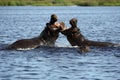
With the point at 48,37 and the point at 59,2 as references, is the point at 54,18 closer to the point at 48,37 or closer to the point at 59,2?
the point at 48,37

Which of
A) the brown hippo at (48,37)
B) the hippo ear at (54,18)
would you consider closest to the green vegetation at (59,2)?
the brown hippo at (48,37)

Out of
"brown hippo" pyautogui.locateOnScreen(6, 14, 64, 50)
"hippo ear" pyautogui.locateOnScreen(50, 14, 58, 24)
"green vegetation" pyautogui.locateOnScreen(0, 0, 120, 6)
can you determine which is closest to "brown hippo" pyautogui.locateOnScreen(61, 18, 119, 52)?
"brown hippo" pyautogui.locateOnScreen(6, 14, 64, 50)

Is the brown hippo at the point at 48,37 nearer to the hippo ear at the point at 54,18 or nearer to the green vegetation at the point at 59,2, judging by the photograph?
the hippo ear at the point at 54,18

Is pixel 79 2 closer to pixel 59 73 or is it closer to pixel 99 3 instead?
pixel 99 3

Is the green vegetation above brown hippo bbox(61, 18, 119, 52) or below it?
below

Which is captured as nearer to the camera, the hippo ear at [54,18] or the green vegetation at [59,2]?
the hippo ear at [54,18]

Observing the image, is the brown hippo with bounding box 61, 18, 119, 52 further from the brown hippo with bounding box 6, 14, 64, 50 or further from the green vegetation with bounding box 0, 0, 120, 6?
the green vegetation with bounding box 0, 0, 120, 6

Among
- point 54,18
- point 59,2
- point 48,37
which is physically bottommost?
point 59,2

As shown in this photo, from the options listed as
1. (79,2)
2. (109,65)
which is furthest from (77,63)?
(79,2)

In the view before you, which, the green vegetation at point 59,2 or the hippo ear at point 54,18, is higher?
the hippo ear at point 54,18

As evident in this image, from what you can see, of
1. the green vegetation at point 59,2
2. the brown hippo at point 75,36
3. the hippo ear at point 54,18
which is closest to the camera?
the hippo ear at point 54,18

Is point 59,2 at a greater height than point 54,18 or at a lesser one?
lesser

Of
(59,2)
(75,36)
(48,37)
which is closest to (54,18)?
(48,37)

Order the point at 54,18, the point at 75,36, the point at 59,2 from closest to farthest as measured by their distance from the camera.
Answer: the point at 54,18
the point at 75,36
the point at 59,2
